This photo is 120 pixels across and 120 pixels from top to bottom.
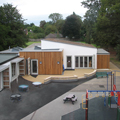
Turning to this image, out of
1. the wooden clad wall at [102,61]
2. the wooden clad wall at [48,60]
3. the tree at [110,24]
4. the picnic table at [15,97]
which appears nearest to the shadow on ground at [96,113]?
the picnic table at [15,97]

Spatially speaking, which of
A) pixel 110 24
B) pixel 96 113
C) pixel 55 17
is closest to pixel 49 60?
pixel 96 113

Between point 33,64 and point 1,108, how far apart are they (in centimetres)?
823

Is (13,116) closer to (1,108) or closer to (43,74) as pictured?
(1,108)

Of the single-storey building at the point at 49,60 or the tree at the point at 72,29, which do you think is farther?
the tree at the point at 72,29

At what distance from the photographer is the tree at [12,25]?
117 feet

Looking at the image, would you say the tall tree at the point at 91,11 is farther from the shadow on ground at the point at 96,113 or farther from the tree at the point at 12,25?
the shadow on ground at the point at 96,113

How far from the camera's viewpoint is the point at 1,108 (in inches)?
381

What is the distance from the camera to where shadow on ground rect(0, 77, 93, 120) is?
905cm

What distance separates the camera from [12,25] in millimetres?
37969

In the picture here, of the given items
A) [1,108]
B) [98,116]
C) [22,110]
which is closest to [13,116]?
[22,110]

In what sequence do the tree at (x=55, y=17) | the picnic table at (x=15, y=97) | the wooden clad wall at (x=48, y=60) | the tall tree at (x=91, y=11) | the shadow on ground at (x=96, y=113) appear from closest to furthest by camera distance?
the shadow on ground at (x=96, y=113)
the picnic table at (x=15, y=97)
the wooden clad wall at (x=48, y=60)
the tall tree at (x=91, y=11)
the tree at (x=55, y=17)

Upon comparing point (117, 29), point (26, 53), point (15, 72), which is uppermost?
point (117, 29)

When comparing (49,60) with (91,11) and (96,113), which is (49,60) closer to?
(96,113)

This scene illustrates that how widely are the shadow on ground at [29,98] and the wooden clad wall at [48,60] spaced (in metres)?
2.75
